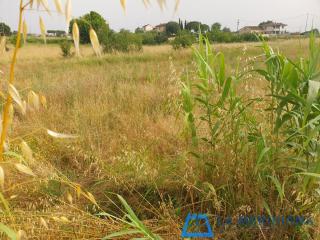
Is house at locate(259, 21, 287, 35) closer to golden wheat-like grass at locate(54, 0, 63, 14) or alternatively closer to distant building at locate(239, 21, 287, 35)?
distant building at locate(239, 21, 287, 35)

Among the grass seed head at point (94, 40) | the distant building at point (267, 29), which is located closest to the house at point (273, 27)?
the distant building at point (267, 29)

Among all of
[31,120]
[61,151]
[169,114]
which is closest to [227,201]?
[61,151]

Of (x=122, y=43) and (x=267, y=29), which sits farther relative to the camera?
(x=122, y=43)

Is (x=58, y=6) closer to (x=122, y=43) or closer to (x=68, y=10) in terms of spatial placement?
(x=68, y=10)

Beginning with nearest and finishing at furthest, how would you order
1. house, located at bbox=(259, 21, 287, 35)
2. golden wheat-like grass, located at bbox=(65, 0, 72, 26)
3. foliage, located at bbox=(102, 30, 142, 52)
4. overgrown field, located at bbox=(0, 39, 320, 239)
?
golden wheat-like grass, located at bbox=(65, 0, 72, 26)
overgrown field, located at bbox=(0, 39, 320, 239)
house, located at bbox=(259, 21, 287, 35)
foliage, located at bbox=(102, 30, 142, 52)

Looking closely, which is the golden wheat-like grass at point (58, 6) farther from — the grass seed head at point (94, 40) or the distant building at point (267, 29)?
the distant building at point (267, 29)

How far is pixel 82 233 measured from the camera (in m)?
1.34

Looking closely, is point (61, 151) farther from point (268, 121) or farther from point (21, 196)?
point (268, 121)

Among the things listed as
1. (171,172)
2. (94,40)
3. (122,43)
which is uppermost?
(122,43)

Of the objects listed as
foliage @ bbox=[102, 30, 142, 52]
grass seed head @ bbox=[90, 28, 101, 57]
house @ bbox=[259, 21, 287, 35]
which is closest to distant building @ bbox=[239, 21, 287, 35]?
house @ bbox=[259, 21, 287, 35]

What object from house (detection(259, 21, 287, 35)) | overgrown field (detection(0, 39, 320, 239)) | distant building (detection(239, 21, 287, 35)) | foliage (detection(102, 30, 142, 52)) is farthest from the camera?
foliage (detection(102, 30, 142, 52))

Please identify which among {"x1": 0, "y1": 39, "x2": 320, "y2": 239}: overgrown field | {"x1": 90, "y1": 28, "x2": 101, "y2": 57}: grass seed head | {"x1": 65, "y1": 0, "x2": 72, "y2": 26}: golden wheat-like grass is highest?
{"x1": 65, "y1": 0, "x2": 72, "y2": 26}: golden wheat-like grass

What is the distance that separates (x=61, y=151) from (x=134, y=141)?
1.81ft

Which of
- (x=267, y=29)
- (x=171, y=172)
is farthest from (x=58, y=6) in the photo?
(x=267, y=29)
